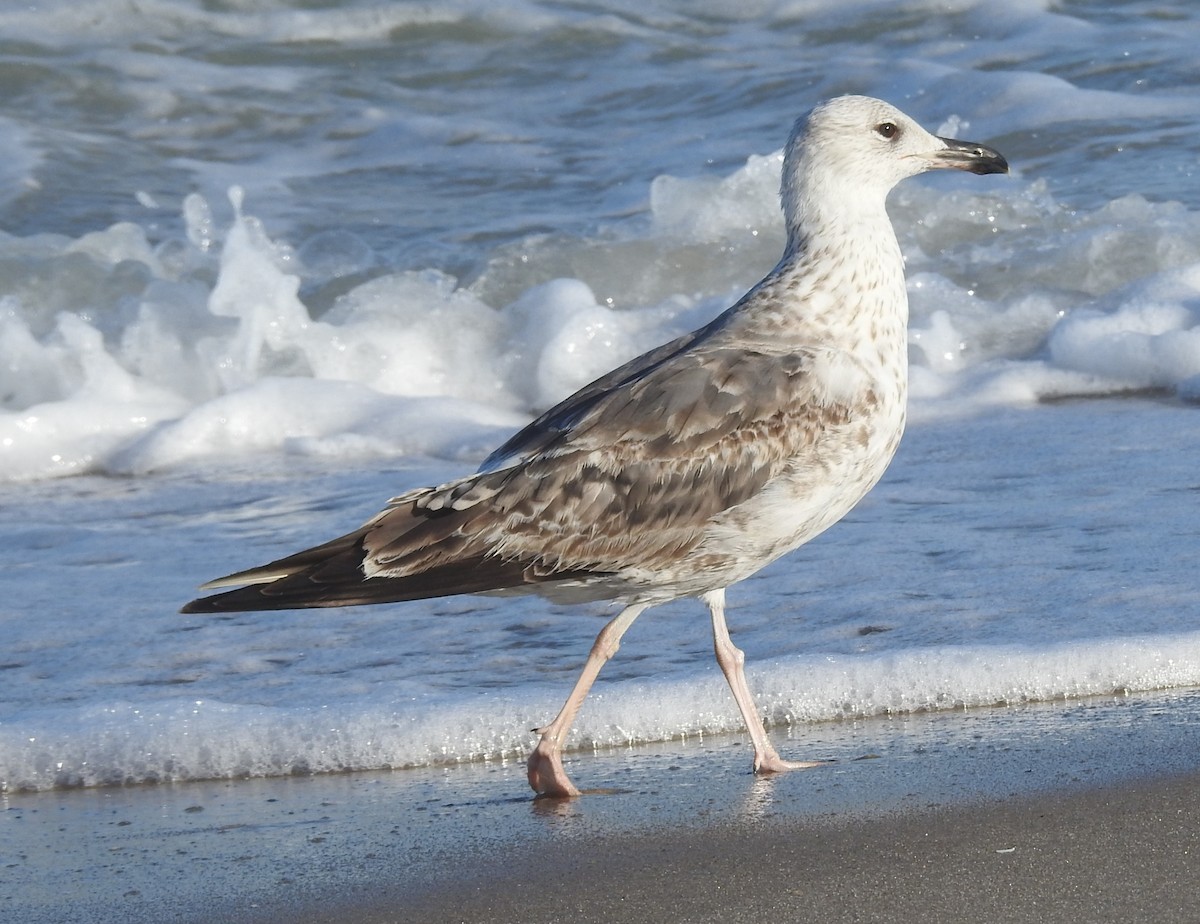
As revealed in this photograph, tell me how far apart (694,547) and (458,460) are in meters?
Answer: 4.37

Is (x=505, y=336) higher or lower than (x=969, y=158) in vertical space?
lower

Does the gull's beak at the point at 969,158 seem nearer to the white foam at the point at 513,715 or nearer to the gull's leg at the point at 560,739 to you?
the white foam at the point at 513,715

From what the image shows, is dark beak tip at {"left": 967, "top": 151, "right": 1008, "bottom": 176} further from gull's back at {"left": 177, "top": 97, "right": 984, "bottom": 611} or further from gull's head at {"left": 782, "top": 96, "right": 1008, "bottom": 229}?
gull's back at {"left": 177, "top": 97, "right": 984, "bottom": 611}

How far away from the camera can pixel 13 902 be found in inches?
143

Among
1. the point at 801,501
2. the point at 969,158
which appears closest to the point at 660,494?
the point at 801,501

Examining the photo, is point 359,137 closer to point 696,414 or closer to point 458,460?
point 458,460

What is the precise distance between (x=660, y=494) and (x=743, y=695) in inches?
21.0

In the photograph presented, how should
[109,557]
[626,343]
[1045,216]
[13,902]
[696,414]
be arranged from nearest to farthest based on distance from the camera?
1. [13,902]
2. [696,414]
3. [109,557]
4. [626,343]
5. [1045,216]

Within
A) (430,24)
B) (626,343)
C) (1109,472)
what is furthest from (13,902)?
(430,24)

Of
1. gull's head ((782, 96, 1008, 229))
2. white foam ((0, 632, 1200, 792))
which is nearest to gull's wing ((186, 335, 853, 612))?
white foam ((0, 632, 1200, 792))

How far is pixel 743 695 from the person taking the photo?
449 centimetres

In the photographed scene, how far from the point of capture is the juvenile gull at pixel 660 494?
4.35 metres

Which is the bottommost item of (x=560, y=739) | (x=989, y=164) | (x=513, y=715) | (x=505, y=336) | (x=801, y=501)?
(x=505, y=336)

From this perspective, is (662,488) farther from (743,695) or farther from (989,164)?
(989,164)
